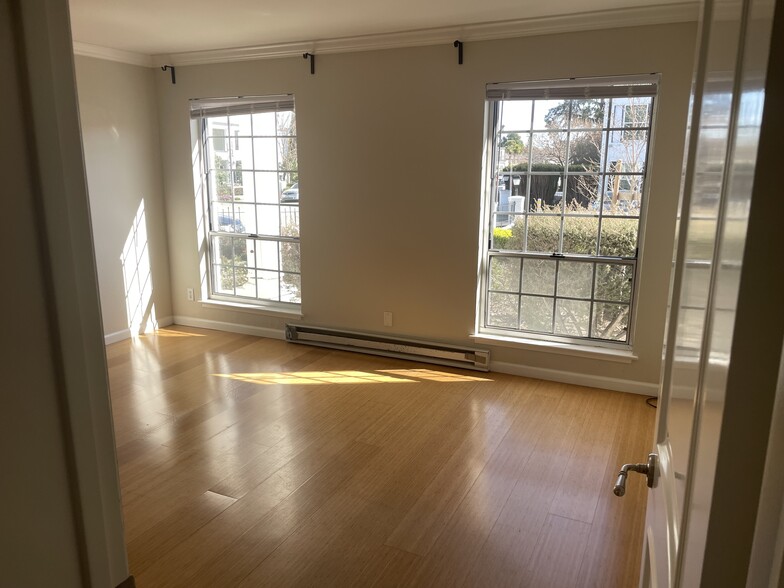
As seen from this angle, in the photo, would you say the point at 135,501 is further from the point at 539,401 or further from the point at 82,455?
the point at 539,401

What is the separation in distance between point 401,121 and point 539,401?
2.26 meters

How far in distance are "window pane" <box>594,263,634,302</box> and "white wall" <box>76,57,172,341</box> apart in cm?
400

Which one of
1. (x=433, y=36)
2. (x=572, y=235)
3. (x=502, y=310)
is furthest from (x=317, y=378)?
(x=433, y=36)

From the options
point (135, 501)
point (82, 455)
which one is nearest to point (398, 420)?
point (135, 501)

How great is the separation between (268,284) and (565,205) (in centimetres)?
278

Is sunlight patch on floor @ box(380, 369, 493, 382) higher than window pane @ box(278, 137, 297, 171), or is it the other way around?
window pane @ box(278, 137, 297, 171)

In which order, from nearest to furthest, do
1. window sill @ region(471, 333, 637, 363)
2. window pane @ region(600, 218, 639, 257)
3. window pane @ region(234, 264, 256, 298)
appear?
window pane @ region(600, 218, 639, 257) → window sill @ region(471, 333, 637, 363) → window pane @ region(234, 264, 256, 298)

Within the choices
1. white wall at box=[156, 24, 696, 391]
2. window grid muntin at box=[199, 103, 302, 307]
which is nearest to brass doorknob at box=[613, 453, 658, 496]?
Answer: white wall at box=[156, 24, 696, 391]

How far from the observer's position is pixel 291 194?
4902 mm

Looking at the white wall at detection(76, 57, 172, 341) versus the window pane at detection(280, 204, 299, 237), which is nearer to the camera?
the white wall at detection(76, 57, 172, 341)

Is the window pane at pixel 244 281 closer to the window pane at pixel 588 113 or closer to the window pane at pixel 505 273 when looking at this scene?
the window pane at pixel 505 273

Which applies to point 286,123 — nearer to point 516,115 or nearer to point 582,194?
point 516,115

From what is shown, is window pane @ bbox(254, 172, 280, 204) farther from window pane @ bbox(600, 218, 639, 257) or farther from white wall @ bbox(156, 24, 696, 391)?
window pane @ bbox(600, 218, 639, 257)

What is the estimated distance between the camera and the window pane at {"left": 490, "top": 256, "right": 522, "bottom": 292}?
420 centimetres
